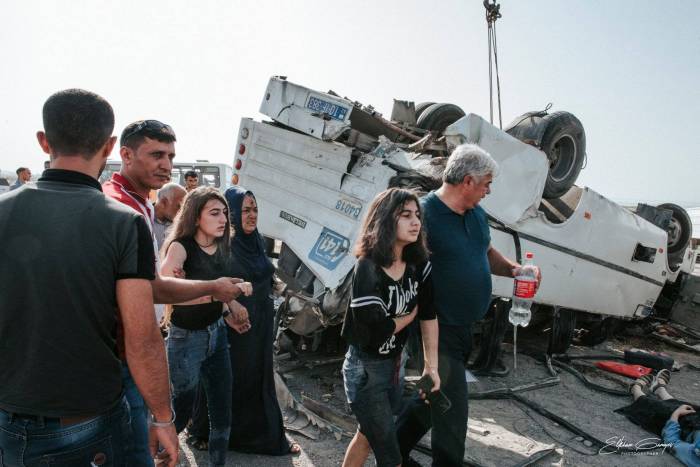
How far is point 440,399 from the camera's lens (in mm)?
2418

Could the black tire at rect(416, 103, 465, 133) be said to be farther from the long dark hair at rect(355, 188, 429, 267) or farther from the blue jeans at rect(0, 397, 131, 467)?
the blue jeans at rect(0, 397, 131, 467)

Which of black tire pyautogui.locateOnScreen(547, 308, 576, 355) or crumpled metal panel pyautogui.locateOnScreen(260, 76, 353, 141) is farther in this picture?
black tire pyautogui.locateOnScreen(547, 308, 576, 355)

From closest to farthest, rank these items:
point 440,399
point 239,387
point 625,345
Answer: point 440,399, point 239,387, point 625,345

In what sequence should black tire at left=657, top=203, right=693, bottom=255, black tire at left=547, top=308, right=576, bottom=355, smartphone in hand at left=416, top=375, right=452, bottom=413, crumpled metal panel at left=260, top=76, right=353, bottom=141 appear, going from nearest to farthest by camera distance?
smartphone in hand at left=416, top=375, right=452, bottom=413 → crumpled metal panel at left=260, top=76, right=353, bottom=141 → black tire at left=547, top=308, right=576, bottom=355 → black tire at left=657, top=203, right=693, bottom=255

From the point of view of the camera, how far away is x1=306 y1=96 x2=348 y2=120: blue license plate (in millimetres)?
4123

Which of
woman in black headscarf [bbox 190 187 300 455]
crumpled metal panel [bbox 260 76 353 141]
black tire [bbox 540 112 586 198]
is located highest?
black tire [bbox 540 112 586 198]

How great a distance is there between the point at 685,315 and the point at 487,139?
18.3ft

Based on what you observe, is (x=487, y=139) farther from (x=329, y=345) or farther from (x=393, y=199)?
(x=329, y=345)

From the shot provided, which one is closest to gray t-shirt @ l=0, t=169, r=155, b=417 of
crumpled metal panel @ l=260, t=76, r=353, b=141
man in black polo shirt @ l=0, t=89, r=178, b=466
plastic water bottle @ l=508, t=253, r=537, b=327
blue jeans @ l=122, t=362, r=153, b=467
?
man in black polo shirt @ l=0, t=89, r=178, b=466

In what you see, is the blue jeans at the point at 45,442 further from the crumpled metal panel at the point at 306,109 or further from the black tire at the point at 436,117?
the black tire at the point at 436,117

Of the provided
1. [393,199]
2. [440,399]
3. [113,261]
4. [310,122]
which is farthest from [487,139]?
[113,261]

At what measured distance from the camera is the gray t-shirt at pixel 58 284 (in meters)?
1.22

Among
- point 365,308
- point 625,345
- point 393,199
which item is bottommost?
point 625,345

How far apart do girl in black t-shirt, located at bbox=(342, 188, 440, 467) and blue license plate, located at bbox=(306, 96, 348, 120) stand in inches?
81.6
